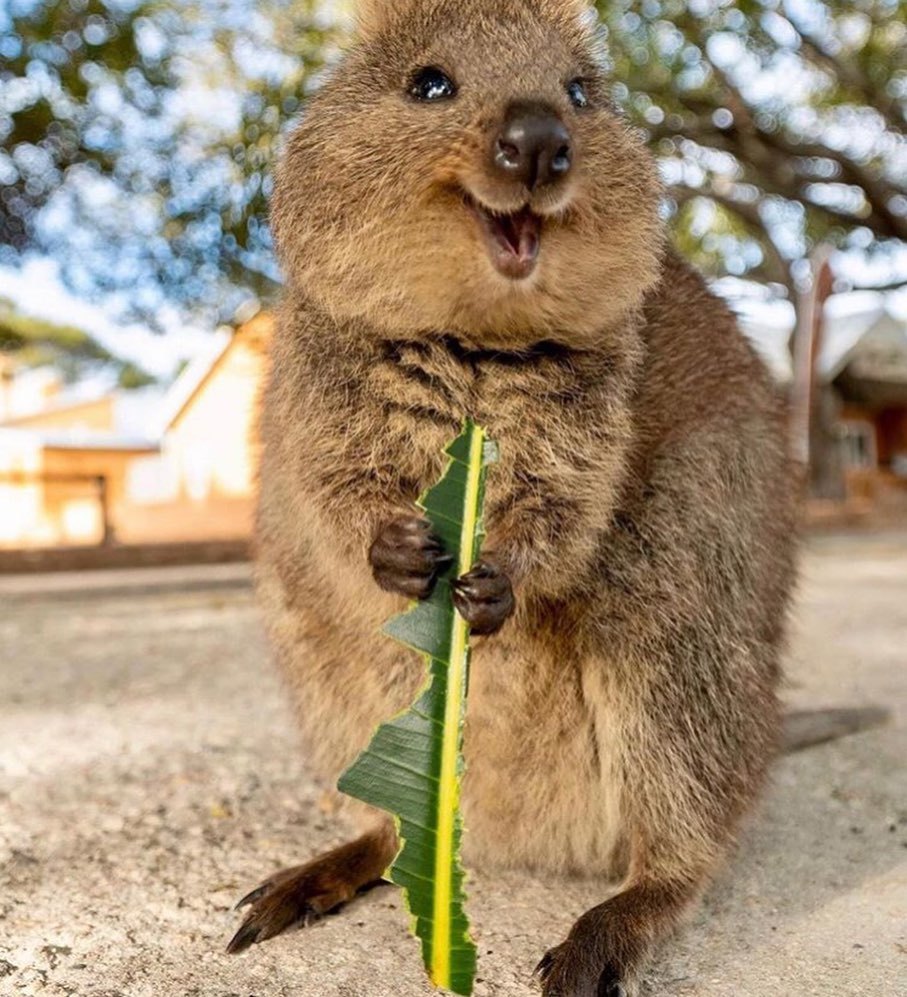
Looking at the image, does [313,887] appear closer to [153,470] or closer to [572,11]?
[572,11]

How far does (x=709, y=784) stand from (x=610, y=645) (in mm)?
307

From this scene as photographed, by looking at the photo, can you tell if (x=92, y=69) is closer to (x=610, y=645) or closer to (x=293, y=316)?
(x=293, y=316)

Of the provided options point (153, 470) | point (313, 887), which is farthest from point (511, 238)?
point (153, 470)

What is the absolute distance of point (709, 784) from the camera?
1.80 m

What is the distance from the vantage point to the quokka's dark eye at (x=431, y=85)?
170 centimetres

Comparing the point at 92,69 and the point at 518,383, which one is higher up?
the point at 92,69

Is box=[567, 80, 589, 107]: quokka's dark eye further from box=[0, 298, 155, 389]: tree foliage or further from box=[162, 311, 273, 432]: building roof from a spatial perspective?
box=[0, 298, 155, 389]: tree foliage

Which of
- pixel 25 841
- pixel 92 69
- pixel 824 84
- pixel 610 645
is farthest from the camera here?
pixel 824 84

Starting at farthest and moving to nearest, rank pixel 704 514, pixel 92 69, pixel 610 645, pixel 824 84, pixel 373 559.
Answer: pixel 824 84
pixel 92 69
pixel 704 514
pixel 610 645
pixel 373 559

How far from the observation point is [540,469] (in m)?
1.70

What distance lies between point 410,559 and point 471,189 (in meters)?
0.53

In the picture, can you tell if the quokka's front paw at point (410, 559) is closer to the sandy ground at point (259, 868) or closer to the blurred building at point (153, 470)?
the sandy ground at point (259, 868)

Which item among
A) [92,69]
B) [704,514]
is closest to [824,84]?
[92,69]

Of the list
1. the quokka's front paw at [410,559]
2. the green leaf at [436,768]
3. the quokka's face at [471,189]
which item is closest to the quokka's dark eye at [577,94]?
the quokka's face at [471,189]
